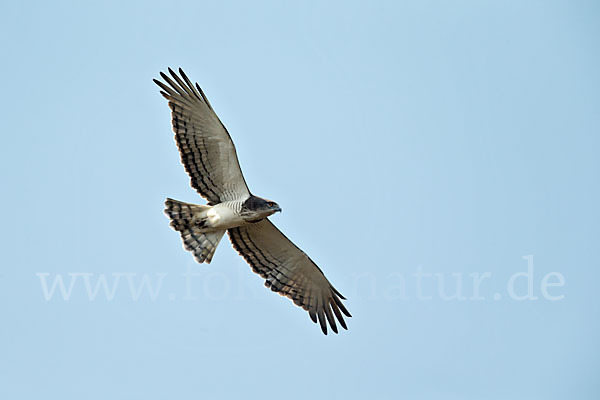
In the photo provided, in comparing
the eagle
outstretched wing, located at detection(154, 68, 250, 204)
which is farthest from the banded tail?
outstretched wing, located at detection(154, 68, 250, 204)

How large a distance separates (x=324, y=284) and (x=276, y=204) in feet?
6.29

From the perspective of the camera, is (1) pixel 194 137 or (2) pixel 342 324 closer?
(1) pixel 194 137

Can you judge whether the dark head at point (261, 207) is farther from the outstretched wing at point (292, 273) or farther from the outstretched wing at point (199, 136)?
the outstretched wing at point (292, 273)

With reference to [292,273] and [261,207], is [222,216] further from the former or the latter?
[292,273]

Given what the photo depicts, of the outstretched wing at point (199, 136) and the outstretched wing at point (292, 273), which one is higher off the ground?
the outstretched wing at point (199, 136)

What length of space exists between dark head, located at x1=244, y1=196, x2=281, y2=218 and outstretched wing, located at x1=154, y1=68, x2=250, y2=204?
386 mm

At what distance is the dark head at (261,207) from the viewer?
1322 centimetres

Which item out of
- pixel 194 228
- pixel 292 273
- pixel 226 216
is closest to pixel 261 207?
pixel 226 216

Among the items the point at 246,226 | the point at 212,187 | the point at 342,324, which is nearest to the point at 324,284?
the point at 342,324

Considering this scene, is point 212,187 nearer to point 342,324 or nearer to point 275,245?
point 275,245

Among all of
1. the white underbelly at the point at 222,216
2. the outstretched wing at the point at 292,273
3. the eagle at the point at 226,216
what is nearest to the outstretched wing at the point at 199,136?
the eagle at the point at 226,216

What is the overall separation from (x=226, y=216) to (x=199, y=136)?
127 centimetres

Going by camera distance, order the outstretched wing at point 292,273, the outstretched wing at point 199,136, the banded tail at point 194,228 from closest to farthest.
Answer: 1. the outstretched wing at point 199,136
2. the banded tail at point 194,228
3. the outstretched wing at point 292,273

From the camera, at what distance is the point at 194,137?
13203 millimetres
